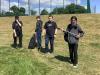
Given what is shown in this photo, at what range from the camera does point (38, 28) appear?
18.1 meters

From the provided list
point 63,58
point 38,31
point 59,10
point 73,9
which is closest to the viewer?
point 63,58

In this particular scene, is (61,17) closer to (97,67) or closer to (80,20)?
(80,20)

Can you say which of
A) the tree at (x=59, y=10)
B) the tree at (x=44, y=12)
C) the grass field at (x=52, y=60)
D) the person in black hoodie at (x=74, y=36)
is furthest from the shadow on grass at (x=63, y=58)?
the tree at (x=59, y=10)

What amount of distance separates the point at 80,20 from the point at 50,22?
13.9 m

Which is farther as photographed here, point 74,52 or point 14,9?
point 14,9

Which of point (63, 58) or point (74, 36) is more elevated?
point (74, 36)

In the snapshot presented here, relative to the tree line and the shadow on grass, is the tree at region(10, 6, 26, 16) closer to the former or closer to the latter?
the tree line

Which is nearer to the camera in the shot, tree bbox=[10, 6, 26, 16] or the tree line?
the tree line

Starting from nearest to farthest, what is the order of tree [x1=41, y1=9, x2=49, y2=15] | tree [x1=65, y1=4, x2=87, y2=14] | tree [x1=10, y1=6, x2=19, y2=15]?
tree [x1=65, y1=4, x2=87, y2=14]
tree [x1=41, y1=9, x2=49, y2=15]
tree [x1=10, y1=6, x2=19, y2=15]

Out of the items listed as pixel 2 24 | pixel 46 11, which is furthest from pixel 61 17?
pixel 46 11

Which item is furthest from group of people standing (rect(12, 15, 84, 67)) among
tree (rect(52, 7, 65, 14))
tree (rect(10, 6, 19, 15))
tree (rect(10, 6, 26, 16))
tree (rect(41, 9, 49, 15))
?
tree (rect(10, 6, 19, 15))

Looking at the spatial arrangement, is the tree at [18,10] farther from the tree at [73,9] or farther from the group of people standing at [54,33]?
the group of people standing at [54,33]

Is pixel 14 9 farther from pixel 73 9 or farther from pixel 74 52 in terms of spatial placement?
pixel 74 52

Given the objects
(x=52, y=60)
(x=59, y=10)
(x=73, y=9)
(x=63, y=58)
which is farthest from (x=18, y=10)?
(x=52, y=60)
